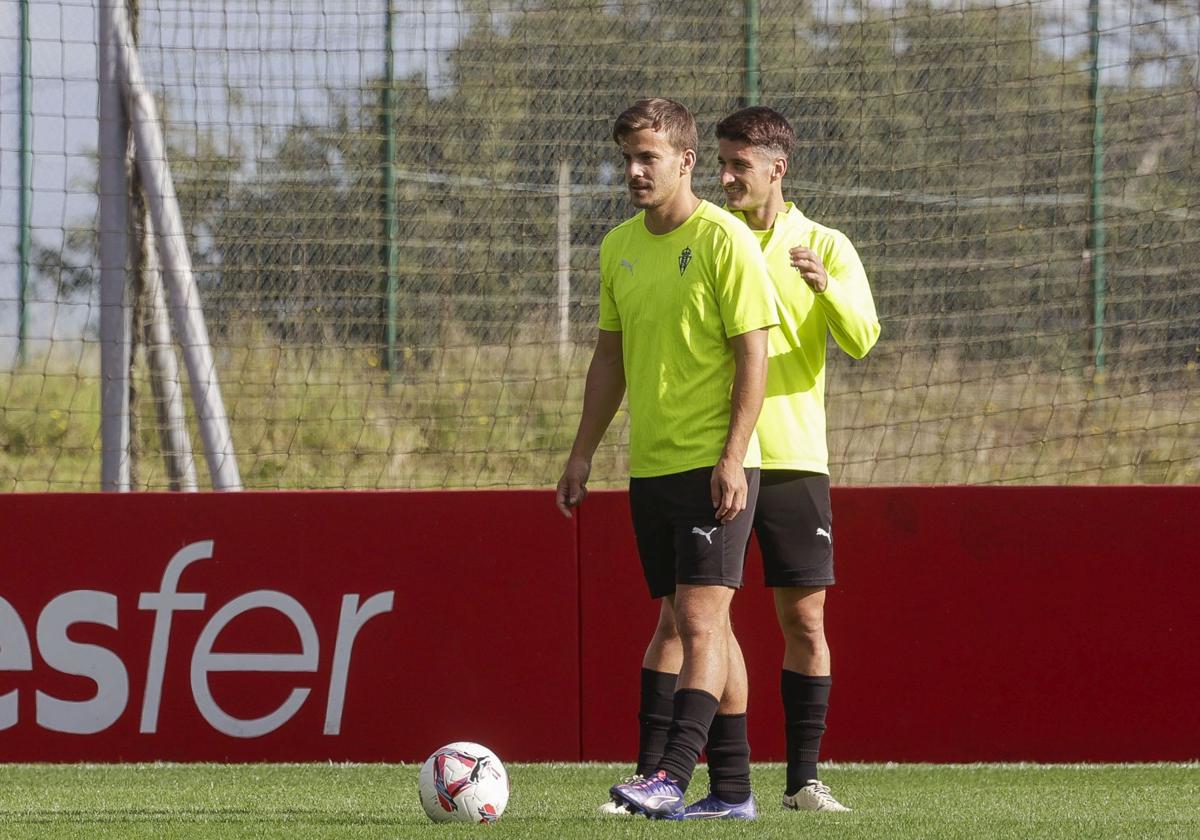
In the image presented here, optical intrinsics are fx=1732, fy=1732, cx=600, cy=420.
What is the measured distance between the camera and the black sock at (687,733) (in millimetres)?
4148

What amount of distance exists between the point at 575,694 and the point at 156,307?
2.33m

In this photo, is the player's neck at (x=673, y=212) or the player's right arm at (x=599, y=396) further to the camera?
the player's right arm at (x=599, y=396)

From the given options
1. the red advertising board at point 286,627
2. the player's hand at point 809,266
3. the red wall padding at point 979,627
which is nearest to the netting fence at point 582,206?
the red advertising board at point 286,627

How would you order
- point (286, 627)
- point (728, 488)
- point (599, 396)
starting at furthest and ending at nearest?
point (286, 627) < point (599, 396) < point (728, 488)

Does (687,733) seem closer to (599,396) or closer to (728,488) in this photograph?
(728,488)

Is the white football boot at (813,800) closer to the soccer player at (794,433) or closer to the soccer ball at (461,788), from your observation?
the soccer player at (794,433)

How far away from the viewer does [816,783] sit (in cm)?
472

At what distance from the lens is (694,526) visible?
4184 millimetres

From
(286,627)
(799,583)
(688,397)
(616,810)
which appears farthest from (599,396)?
(286,627)

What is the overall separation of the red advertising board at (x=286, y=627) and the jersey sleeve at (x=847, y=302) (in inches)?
65.7

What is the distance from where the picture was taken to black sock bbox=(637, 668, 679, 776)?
15.2 ft

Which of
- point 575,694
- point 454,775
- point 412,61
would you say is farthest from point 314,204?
point 454,775

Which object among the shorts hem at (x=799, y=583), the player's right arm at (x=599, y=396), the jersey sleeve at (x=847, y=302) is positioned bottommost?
the shorts hem at (x=799, y=583)

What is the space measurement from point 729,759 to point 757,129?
1.67 meters
